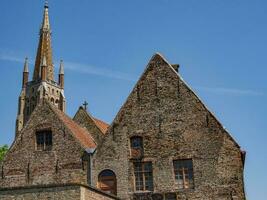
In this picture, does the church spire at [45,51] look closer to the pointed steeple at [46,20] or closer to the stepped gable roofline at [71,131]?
the pointed steeple at [46,20]

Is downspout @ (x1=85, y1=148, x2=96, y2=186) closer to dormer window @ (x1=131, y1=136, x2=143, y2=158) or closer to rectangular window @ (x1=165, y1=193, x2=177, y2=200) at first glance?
dormer window @ (x1=131, y1=136, x2=143, y2=158)

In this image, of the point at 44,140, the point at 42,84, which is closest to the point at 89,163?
Result: the point at 44,140

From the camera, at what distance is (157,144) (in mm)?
20859

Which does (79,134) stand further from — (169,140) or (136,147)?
(169,140)

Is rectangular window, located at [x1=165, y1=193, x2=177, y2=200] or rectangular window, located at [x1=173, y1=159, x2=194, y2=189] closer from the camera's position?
rectangular window, located at [x1=165, y1=193, x2=177, y2=200]

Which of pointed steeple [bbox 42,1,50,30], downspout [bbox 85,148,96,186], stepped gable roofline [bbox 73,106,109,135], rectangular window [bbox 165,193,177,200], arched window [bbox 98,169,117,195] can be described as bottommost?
rectangular window [bbox 165,193,177,200]

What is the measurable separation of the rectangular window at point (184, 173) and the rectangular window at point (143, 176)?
123cm

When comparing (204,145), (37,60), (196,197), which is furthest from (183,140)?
(37,60)

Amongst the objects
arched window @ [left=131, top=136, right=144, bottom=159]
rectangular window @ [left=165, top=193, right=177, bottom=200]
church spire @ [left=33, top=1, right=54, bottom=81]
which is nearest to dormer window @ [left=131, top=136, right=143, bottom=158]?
arched window @ [left=131, top=136, right=144, bottom=159]

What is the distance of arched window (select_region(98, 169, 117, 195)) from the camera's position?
2064cm

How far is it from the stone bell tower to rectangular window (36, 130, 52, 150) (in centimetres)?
5015

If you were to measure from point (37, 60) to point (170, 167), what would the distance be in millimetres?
62526

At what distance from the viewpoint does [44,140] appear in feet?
74.3

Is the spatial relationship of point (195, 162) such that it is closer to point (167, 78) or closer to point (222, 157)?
point (222, 157)
